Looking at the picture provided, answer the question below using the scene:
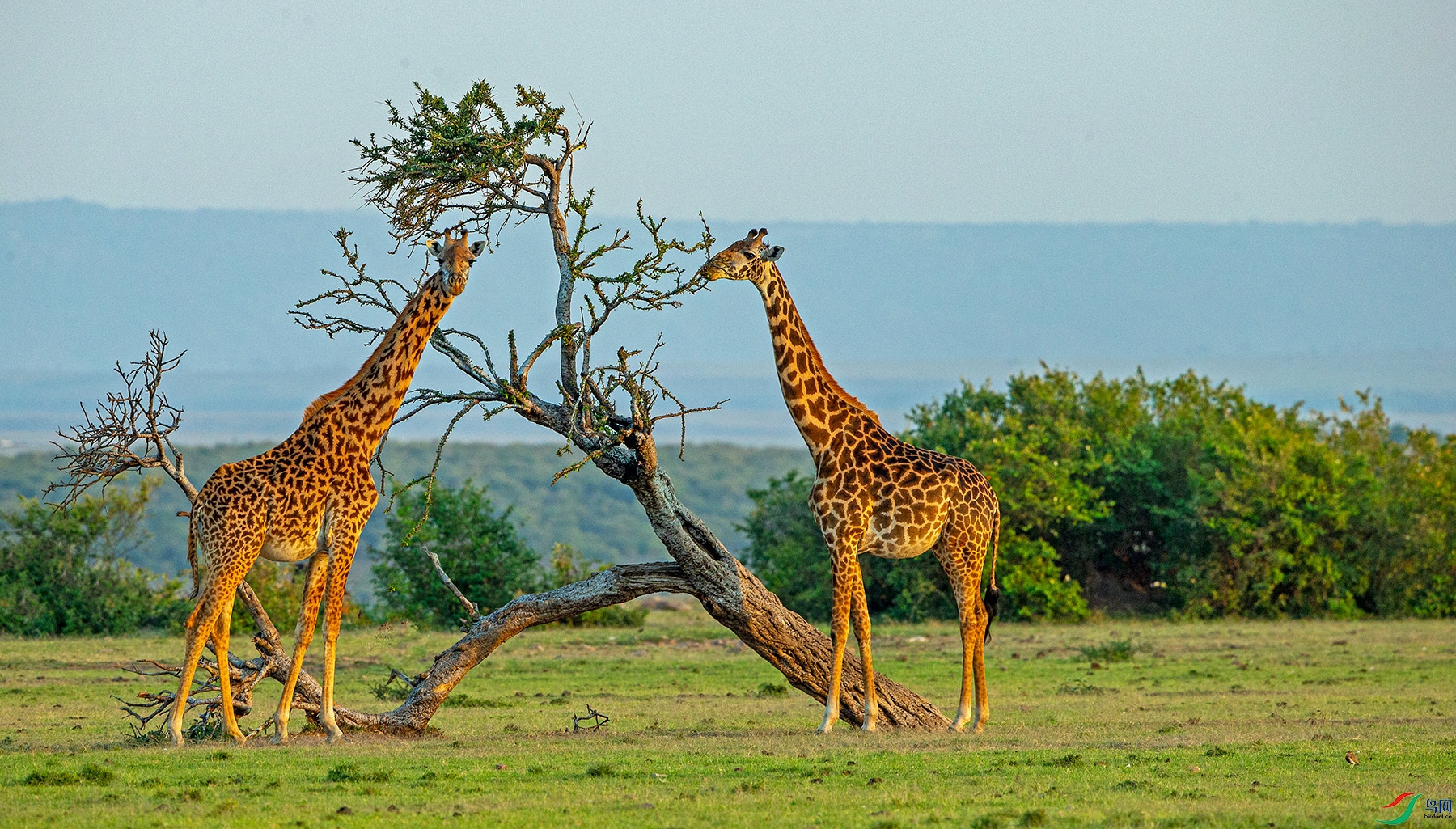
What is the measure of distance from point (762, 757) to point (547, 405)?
3599mm

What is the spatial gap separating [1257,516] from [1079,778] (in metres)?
20.2

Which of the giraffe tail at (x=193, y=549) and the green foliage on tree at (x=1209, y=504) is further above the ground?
the green foliage on tree at (x=1209, y=504)

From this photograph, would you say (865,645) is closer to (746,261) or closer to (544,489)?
(746,261)

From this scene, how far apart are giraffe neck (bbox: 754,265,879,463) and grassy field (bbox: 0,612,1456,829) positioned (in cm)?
272

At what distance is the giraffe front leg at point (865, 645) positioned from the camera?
45.6 feet

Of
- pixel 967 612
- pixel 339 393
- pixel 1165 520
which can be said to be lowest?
pixel 967 612

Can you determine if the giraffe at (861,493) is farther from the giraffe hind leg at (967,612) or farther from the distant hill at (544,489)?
the distant hill at (544,489)

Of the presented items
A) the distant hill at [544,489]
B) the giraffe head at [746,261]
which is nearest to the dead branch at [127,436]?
the giraffe head at [746,261]

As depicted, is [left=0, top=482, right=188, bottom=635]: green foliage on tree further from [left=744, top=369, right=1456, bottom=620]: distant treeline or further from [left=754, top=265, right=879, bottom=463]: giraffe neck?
[left=754, top=265, right=879, bottom=463]: giraffe neck

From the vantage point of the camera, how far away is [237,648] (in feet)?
81.6

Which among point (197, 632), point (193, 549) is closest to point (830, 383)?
point (193, 549)

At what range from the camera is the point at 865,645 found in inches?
548

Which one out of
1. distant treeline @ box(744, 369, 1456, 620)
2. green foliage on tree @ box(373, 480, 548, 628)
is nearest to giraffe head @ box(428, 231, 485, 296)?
green foliage on tree @ box(373, 480, 548, 628)

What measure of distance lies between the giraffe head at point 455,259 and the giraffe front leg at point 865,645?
4.26 meters
